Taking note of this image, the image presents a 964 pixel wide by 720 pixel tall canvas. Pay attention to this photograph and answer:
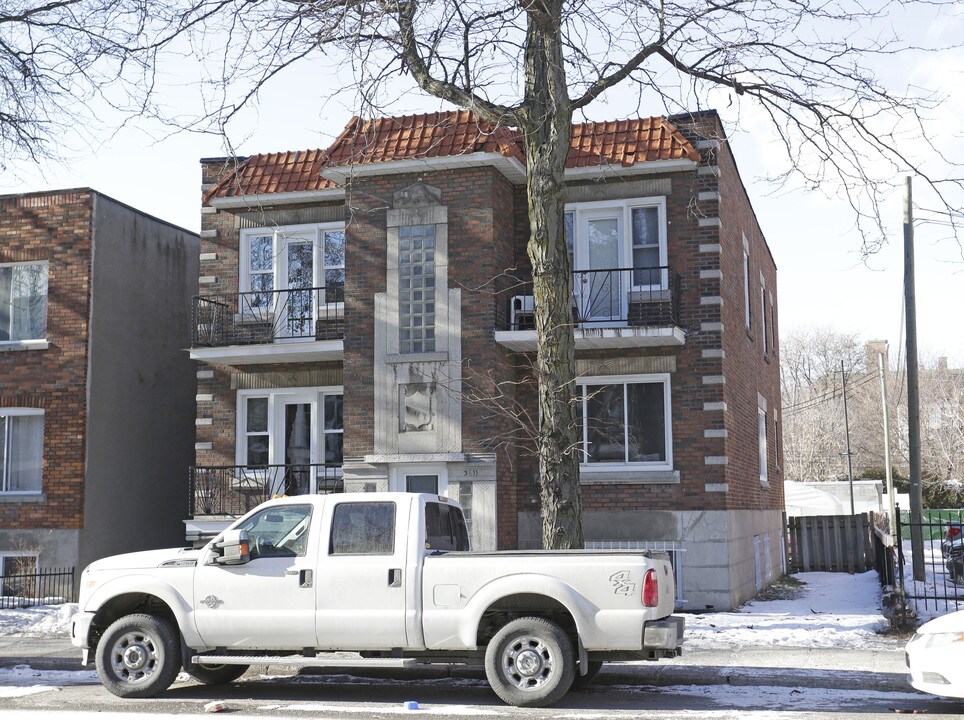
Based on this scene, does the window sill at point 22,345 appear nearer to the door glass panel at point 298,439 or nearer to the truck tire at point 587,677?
the door glass panel at point 298,439

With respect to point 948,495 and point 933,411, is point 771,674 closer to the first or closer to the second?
point 948,495

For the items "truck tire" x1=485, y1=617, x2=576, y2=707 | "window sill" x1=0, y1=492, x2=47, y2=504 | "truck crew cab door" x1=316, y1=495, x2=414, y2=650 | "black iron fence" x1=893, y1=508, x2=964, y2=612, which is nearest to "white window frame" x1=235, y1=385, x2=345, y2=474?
"window sill" x1=0, y1=492, x2=47, y2=504

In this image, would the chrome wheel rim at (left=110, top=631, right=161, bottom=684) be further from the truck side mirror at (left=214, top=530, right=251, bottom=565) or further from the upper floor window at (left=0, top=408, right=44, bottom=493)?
the upper floor window at (left=0, top=408, right=44, bottom=493)

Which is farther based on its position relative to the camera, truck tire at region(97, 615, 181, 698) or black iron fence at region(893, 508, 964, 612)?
black iron fence at region(893, 508, 964, 612)

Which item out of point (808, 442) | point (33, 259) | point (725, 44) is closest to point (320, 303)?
point (33, 259)

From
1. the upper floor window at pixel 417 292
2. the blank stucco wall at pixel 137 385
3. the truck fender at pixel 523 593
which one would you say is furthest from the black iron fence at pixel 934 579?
→ the blank stucco wall at pixel 137 385

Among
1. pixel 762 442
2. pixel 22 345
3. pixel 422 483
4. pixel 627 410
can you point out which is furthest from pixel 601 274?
pixel 22 345

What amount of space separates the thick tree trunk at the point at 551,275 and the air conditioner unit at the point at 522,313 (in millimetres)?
5111

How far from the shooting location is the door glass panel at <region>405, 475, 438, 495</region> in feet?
55.6

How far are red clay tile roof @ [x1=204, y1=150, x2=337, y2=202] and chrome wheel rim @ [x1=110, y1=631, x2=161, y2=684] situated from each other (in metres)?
10.4

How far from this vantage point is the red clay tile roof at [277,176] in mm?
19062

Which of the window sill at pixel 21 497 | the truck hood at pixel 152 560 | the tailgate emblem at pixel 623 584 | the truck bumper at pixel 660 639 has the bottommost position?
the truck bumper at pixel 660 639

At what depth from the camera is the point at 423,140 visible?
1750 centimetres

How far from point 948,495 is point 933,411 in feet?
19.8
